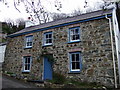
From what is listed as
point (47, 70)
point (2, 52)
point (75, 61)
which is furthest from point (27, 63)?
point (2, 52)

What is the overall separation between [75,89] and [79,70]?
2.24 m

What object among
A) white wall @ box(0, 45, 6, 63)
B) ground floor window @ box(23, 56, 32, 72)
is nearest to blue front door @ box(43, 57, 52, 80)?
ground floor window @ box(23, 56, 32, 72)

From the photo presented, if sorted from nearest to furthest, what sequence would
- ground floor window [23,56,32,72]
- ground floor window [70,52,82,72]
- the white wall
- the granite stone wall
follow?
1. the granite stone wall
2. ground floor window [70,52,82,72]
3. ground floor window [23,56,32,72]
4. the white wall

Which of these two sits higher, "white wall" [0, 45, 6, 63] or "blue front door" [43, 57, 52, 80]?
"white wall" [0, 45, 6, 63]

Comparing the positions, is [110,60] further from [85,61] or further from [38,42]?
[38,42]

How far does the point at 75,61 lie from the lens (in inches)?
435

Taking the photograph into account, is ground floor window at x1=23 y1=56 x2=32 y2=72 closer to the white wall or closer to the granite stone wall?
the granite stone wall

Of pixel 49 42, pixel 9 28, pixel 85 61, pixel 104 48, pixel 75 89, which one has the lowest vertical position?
pixel 75 89

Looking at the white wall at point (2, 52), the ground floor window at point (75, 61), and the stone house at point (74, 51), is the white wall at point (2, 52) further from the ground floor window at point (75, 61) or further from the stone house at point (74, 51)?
the ground floor window at point (75, 61)

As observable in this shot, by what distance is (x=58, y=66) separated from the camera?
11781 mm

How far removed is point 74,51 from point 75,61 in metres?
0.85

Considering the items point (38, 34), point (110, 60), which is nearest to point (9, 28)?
point (38, 34)

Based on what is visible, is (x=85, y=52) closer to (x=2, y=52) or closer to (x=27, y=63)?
(x=27, y=63)

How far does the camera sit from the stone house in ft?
31.8
